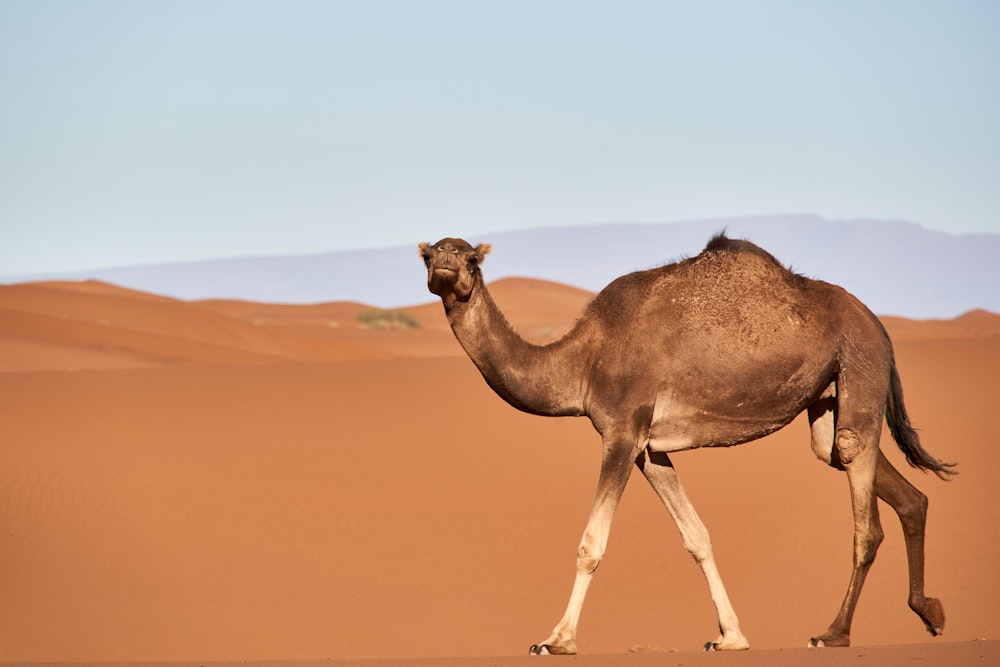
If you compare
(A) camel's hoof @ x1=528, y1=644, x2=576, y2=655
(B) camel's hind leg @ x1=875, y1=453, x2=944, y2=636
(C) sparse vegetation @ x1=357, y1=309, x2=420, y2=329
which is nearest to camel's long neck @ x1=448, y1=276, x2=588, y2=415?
(A) camel's hoof @ x1=528, y1=644, x2=576, y2=655

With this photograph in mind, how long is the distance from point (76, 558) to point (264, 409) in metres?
5.56

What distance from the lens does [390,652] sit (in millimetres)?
13812

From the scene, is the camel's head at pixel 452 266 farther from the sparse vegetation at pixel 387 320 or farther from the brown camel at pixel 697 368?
the sparse vegetation at pixel 387 320

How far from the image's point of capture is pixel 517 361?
8.91 m

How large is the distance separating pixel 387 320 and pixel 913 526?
58.2 m

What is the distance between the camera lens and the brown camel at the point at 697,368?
28.6 ft

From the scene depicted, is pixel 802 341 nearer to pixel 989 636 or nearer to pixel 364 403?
pixel 989 636

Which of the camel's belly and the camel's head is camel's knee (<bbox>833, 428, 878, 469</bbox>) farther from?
the camel's head

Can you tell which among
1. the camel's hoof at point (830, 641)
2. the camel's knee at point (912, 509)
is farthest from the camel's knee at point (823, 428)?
the camel's hoof at point (830, 641)

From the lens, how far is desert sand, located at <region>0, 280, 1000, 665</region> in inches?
560

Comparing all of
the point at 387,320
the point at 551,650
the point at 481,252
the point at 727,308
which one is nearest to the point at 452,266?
the point at 481,252

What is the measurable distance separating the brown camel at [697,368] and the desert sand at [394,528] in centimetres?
321

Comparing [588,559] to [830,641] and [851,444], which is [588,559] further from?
[851,444]

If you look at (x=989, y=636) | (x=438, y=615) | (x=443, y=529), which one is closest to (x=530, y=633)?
(x=438, y=615)
